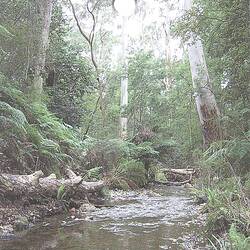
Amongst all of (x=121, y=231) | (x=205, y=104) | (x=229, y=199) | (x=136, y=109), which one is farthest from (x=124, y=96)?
(x=229, y=199)

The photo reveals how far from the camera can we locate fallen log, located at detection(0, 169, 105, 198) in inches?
269

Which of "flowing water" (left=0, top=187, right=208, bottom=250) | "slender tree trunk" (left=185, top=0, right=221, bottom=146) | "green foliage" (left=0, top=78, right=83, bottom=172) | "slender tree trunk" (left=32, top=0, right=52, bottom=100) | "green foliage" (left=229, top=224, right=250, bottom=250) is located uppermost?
"slender tree trunk" (left=32, top=0, right=52, bottom=100)

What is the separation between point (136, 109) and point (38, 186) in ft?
44.3

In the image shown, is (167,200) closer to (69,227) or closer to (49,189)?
(49,189)

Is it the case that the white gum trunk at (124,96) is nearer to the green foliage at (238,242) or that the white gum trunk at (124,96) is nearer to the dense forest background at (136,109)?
the dense forest background at (136,109)

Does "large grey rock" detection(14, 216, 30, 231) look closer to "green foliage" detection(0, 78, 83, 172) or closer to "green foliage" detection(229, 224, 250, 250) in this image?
"green foliage" detection(0, 78, 83, 172)

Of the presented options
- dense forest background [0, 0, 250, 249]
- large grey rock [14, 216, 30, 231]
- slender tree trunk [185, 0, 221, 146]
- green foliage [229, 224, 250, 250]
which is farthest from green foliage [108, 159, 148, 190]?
green foliage [229, 224, 250, 250]

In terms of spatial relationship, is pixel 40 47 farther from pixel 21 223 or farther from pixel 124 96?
pixel 124 96

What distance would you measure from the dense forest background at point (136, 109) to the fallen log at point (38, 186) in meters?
0.94

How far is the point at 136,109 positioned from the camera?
20672 mm

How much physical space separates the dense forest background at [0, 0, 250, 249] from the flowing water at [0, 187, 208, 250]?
0.64 meters

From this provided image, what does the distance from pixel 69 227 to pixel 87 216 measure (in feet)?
3.45

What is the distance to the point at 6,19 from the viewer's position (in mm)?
10750

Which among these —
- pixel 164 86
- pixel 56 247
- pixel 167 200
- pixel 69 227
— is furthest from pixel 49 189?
pixel 164 86
